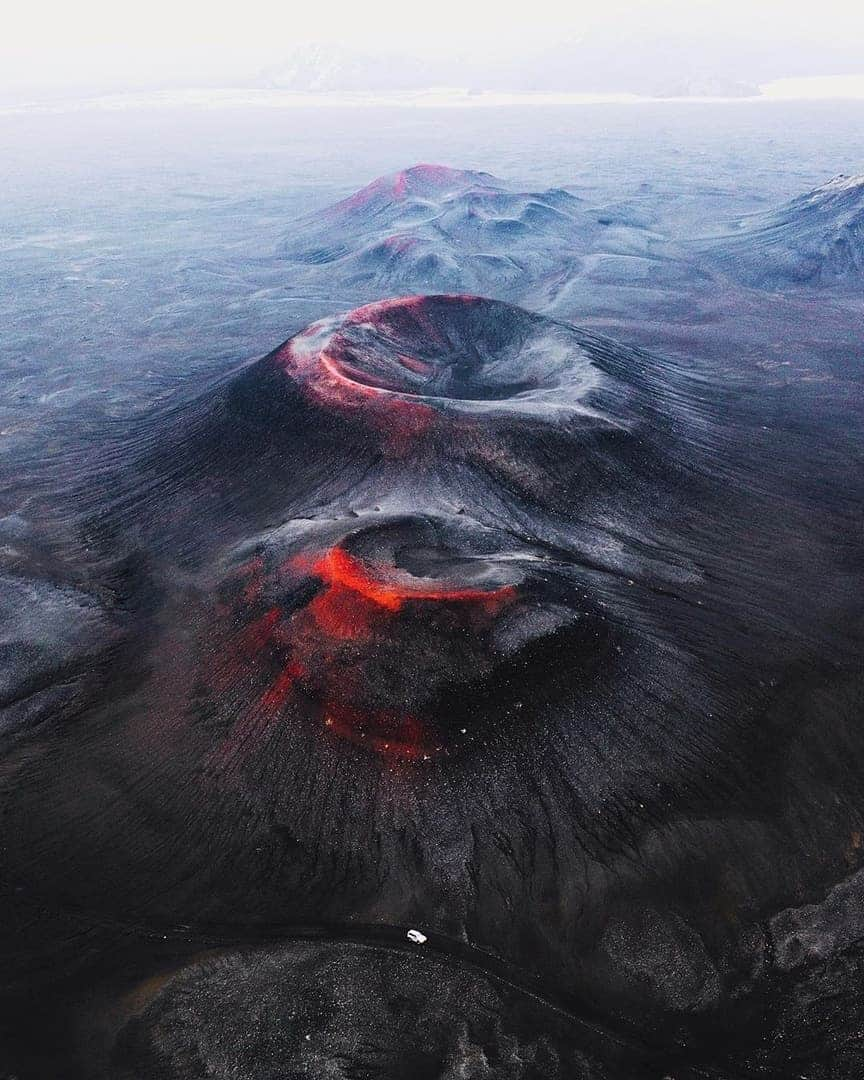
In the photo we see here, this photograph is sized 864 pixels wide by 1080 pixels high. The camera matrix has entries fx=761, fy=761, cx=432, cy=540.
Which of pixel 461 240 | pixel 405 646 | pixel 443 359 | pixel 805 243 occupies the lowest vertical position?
pixel 461 240

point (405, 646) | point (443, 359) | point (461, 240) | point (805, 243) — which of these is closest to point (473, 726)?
point (405, 646)

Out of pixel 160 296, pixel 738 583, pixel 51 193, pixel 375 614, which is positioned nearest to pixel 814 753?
pixel 738 583

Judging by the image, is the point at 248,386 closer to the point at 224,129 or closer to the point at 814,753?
the point at 814,753

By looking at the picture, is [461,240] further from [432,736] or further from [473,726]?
[432,736]

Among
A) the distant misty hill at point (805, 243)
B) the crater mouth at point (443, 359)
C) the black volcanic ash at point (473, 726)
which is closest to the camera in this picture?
the black volcanic ash at point (473, 726)

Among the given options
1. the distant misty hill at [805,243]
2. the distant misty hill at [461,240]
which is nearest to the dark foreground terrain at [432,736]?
the distant misty hill at [805,243]

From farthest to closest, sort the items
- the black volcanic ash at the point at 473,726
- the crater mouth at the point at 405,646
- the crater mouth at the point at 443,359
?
the crater mouth at the point at 443,359 → the crater mouth at the point at 405,646 → the black volcanic ash at the point at 473,726

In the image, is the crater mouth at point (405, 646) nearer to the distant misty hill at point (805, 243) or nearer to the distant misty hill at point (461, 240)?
the distant misty hill at point (461, 240)
